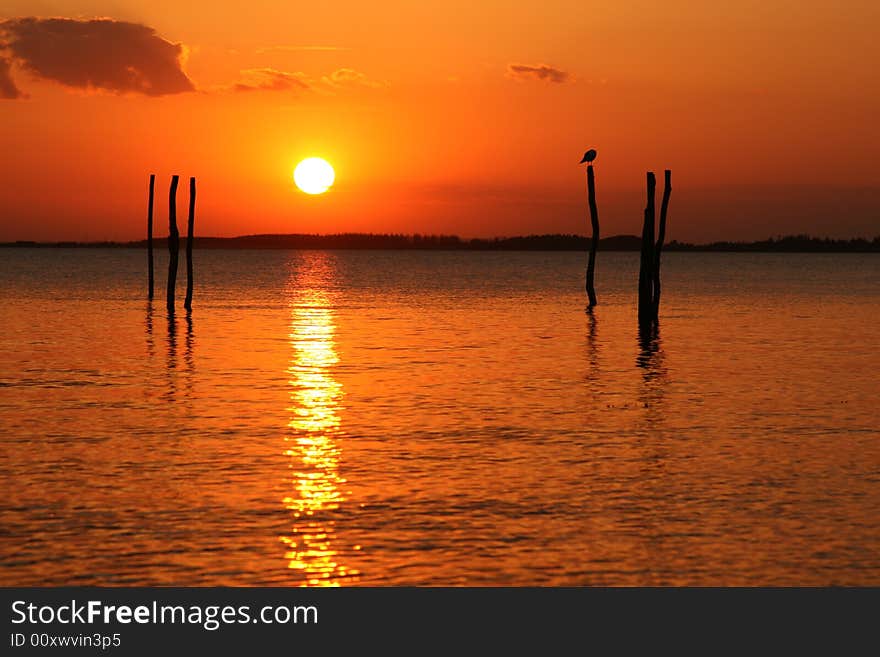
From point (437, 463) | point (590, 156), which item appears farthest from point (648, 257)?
point (437, 463)

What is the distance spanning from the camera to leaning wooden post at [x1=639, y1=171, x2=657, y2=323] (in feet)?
132

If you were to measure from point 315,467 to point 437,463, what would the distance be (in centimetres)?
152

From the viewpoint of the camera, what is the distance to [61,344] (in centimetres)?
3425

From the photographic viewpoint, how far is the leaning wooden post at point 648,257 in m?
40.1

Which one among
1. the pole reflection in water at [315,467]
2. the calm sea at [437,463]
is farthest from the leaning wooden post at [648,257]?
the pole reflection in water at [315,467]

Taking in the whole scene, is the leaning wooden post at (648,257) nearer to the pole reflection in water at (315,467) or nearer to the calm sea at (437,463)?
the calm sea at (437,463)

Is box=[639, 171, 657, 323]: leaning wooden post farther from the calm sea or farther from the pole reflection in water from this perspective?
the pole reflection in water

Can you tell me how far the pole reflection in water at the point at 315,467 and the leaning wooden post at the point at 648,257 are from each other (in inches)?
485

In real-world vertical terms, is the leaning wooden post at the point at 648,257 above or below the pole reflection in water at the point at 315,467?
above

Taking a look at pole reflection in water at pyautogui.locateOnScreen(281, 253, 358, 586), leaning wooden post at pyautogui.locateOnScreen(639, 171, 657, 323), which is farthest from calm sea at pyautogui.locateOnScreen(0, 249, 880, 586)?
leaning wooden post at pyautogui.locateOnScreen(639, 171, 657, 323)

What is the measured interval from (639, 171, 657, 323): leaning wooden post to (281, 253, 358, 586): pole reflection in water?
40.4ft

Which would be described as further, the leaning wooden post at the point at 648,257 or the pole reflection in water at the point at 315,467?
the leaning wooden post at the point at 648,257
